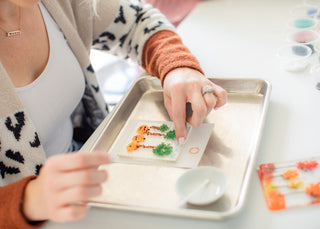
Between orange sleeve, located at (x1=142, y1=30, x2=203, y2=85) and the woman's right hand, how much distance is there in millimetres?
340

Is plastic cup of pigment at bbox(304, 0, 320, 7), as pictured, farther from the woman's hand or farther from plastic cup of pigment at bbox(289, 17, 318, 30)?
the woman's hand

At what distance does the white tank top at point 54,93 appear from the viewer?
0.73m

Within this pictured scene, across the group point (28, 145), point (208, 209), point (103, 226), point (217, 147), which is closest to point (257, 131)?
point (217, 147)

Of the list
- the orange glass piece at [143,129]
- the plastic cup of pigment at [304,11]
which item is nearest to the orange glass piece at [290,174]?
the orange glass piece at [143,129]

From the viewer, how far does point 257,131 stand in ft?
2.06

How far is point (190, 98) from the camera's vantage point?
2.16ft

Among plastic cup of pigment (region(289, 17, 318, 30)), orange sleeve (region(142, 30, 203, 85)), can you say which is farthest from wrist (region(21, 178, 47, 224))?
plastic cup of pigment (region(289, 17, 318, 30))

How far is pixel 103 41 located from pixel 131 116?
0.95ft

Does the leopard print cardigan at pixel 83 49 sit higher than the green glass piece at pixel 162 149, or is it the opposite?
the leopard print cardigan at pixel 83 49

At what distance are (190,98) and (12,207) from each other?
36 cm

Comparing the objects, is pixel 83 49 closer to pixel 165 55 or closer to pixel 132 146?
pixel 165 55

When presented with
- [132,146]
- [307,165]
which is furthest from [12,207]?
[307,165]

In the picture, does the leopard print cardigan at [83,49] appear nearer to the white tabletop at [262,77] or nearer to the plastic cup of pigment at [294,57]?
the white tabletop at [262,77]

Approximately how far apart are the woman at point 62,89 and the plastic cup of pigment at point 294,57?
0.82 feet
